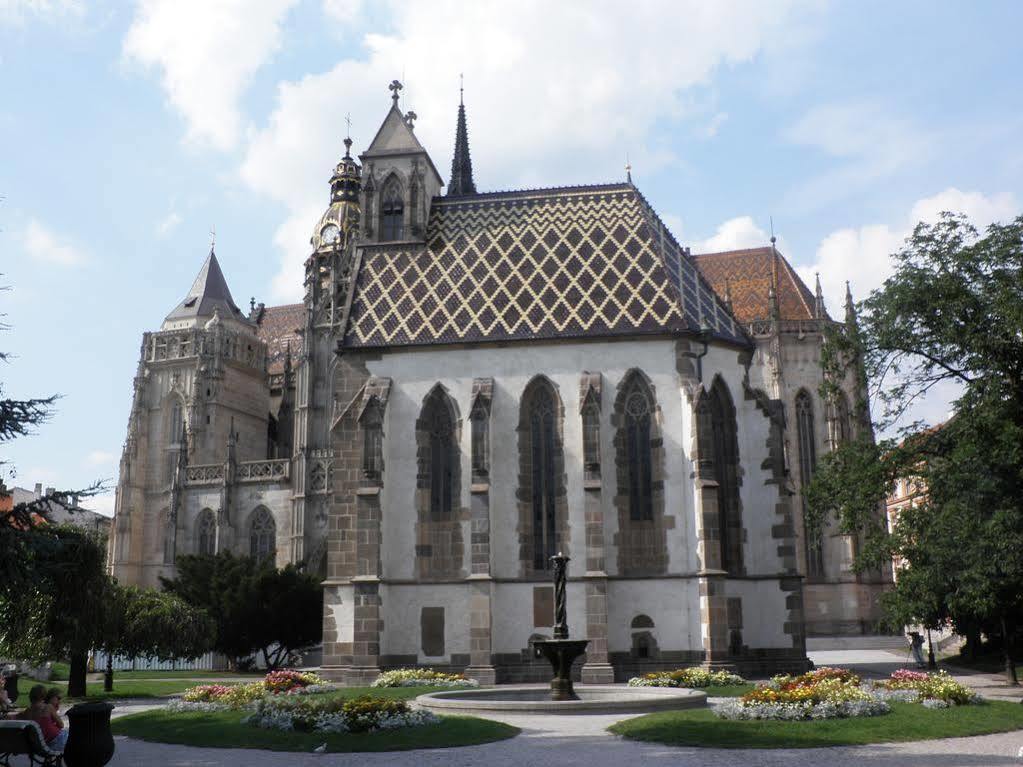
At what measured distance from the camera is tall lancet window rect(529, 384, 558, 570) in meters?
30.3

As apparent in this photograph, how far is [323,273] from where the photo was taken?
70.9 m

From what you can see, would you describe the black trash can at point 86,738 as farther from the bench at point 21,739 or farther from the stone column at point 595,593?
the stone column at point 595,593

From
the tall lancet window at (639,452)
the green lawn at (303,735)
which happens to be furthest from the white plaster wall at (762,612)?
the green lawn at (303,735)

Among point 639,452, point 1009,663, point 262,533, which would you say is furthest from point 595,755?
point 262,533

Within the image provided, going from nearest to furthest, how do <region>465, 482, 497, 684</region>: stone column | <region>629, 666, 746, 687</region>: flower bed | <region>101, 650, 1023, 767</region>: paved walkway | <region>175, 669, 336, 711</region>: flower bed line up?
<region>101, 650, 1023, 767</region>: paved walkway → <region>175, 669, 336, 711</region>: flower bed → <region>629, 666, 746, 687</region>: flower bed → <region>465, 482, 497, 684</region>: stone column

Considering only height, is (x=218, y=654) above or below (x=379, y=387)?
below

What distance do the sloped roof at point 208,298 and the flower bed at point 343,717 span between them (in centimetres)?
5693

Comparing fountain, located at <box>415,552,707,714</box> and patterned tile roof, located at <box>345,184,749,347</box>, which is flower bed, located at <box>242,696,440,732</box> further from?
patterned tile roof, located at <box>345,184,749,347</box>

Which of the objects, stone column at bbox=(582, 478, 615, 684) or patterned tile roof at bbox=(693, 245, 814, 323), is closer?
stone column at bbox=(582, 478, 615, 684)

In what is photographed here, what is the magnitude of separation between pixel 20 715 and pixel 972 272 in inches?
840

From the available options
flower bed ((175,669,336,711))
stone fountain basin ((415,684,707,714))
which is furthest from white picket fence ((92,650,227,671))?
stone fountain basin ((415,684,707,714))

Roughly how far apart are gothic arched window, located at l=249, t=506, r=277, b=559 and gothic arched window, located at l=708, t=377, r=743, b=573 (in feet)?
112

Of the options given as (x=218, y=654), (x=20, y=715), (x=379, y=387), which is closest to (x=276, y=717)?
(x=20, y=715)

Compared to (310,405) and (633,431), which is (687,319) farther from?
(310,405)
